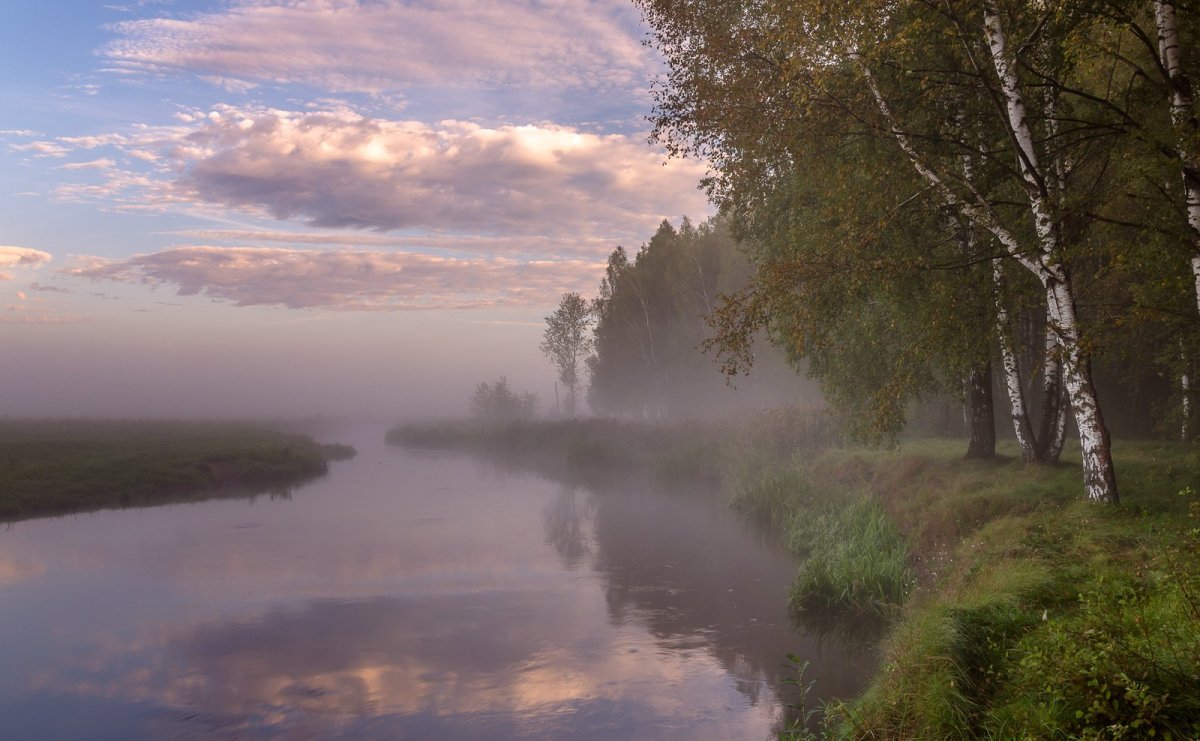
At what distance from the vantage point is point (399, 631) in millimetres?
15047

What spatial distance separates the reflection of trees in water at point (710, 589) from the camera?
12781mm

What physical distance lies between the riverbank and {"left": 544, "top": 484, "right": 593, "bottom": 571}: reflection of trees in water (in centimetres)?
586

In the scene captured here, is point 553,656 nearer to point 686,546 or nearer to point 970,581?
point 970,581

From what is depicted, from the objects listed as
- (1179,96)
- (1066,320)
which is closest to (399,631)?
(1066,320)

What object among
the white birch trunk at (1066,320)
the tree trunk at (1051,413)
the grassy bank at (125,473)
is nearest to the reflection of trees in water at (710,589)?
the white birch trunk at (1066,320)

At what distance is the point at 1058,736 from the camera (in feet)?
18.3

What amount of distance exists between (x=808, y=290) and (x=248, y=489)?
3013 centimetres

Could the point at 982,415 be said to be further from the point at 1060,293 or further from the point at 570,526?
the point at 570,526

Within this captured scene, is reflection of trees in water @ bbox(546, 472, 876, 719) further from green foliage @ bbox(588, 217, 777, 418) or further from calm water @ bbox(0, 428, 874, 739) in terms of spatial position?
green foliage @ bbox(588, 217, 777, 418)

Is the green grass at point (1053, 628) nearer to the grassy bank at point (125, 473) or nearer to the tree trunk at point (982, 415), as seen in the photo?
the tree trunk at point (982, 415)

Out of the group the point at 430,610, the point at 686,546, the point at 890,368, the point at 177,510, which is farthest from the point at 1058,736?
the point at 177,510

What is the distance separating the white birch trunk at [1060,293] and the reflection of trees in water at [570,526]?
1212cm

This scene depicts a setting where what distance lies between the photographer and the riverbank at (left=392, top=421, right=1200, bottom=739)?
18.3 ft

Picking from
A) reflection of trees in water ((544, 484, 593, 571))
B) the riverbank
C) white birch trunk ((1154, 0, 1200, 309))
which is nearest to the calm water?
reflection of trees in water ((544, 484, 593, 571))
